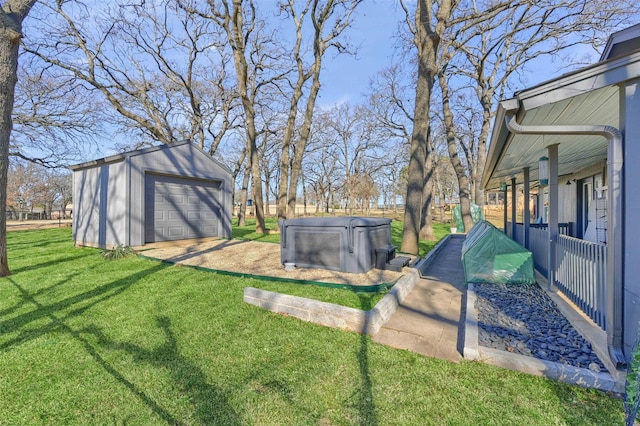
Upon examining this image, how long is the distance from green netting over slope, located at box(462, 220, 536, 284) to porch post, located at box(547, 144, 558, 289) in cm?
31

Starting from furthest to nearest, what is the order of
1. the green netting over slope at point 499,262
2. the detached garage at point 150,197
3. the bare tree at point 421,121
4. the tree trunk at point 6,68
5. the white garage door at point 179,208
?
1. the white garage door at point 179,208
2. the detached garage at point 150,197
3. the bare tree at point 421,121
4. the tree trunk at point 6,68
5. the green netting over slope at point 499,262

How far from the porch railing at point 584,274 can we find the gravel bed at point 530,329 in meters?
0.26

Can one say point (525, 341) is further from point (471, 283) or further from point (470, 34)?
point (470, 34)

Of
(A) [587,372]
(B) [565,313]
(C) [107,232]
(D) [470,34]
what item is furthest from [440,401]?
(D) [470,34]

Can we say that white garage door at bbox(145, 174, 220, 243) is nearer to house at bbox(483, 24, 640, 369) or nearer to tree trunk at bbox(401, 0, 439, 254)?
tree trunk at bbox(401, 0, 439, 254)

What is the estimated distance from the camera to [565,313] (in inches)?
136

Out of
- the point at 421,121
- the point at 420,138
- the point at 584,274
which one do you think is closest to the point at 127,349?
the point at 584,274

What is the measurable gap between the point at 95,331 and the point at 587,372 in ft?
14.5

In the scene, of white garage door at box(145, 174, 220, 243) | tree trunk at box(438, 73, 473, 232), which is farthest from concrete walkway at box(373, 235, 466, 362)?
tree trunk at box(438, 73, 473, 232)

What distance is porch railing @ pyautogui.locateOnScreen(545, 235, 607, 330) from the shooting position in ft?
9.52

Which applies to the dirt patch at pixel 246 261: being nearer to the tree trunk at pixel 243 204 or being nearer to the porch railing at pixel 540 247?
the porch railing at pixel 540 247

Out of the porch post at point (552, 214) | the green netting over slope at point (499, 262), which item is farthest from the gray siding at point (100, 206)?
the porch post at point (552, 214)

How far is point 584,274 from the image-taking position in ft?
11.1

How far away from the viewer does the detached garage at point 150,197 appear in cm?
804
